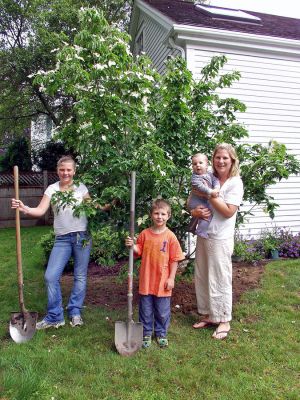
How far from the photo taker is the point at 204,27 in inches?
287

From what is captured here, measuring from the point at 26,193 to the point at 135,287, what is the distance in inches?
320

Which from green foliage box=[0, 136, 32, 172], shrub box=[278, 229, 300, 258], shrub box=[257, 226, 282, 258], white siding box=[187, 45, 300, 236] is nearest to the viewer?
shrub box=[257, 226, 282, 258]

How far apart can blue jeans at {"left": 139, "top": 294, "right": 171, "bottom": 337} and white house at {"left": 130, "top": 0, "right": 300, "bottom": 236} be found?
4.66 metres

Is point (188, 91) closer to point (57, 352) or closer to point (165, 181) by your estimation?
point (165, 181)

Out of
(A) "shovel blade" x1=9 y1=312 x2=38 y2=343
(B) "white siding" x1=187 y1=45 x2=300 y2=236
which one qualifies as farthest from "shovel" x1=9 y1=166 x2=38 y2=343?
(B) "white siding" x1=187 y1=45 x2=300 y2=236

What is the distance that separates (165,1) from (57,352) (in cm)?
1037

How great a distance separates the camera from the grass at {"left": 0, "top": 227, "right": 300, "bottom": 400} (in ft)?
9.61

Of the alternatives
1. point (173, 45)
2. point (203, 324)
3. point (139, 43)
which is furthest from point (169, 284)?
point (139, 43)

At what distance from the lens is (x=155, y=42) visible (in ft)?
33.0

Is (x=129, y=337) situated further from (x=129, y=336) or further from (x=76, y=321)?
(x=76, y=321)

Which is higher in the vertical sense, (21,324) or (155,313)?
(155,313)

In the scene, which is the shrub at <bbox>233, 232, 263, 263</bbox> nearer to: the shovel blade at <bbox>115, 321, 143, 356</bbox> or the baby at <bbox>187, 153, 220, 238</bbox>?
the baby at <bbox>187, 153, 220, 238</bbox>

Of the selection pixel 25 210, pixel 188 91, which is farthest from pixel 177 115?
pixel 25 210

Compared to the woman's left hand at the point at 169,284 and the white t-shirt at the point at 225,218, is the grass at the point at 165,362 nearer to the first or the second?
the woman's left hand at the point at 169,284
